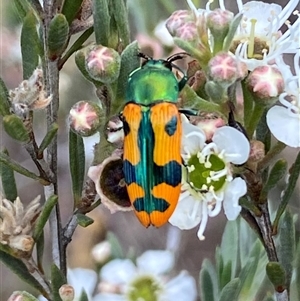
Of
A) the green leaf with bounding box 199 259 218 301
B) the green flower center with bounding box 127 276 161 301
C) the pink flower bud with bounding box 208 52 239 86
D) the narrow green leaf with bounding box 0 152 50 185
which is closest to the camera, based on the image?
the pink flower bud with bounding box 208 52 239 86

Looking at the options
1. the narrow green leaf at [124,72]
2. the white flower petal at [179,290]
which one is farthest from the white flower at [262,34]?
the white flower petal at [179,290]

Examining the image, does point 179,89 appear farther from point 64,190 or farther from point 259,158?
point 64,190

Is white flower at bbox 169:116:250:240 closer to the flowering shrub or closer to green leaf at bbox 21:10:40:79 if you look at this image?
the flowering shrub

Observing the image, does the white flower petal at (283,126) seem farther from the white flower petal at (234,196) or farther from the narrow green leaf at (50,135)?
the narrow green leaf at (50,135)

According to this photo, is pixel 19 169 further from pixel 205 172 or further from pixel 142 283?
pixel 142 283

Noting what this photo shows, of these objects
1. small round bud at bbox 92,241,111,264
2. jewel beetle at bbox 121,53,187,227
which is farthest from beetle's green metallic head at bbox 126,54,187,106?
small round bud at bbox 92,241,111,264
